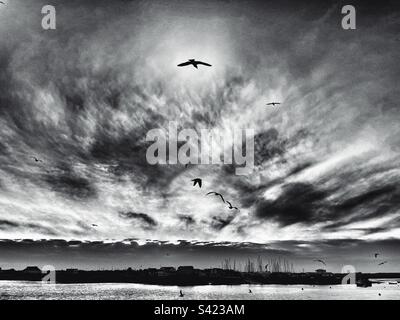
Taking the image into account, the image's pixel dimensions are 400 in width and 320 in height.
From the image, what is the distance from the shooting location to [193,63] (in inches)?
932
